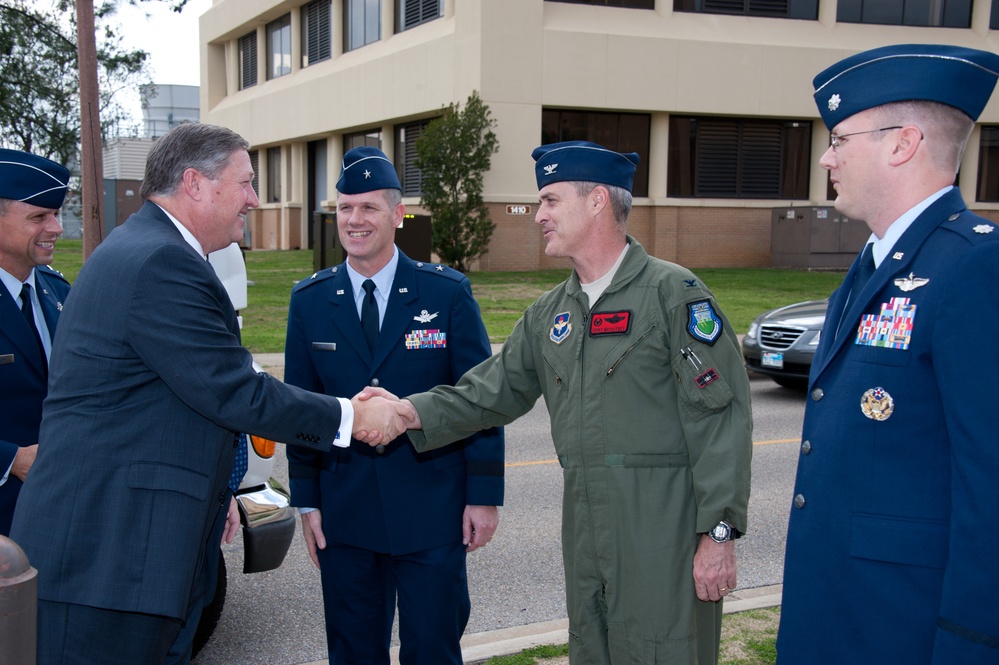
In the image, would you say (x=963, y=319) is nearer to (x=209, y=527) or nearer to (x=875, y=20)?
(x=209, y=527)

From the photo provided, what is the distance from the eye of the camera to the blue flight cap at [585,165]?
2928 mm

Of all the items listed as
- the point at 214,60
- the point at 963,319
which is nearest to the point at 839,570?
the point at 963,319

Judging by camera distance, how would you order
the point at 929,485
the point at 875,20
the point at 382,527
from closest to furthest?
the point at 929,485 → the point at 382,527 → the point at 875,20

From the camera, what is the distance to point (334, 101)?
30.8 m

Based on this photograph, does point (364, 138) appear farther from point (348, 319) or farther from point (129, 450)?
point (129, 450)

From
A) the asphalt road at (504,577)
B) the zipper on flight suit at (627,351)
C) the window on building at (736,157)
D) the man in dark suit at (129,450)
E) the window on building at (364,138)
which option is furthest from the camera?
the window on building at (364,138)

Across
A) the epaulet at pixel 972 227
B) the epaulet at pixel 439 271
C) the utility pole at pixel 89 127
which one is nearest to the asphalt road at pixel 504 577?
the epaulet at pixel 439 271

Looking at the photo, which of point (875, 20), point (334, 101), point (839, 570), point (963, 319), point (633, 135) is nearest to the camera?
point (963, 319)

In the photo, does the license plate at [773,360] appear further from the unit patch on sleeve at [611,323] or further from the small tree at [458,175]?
the small tree at [458,175]

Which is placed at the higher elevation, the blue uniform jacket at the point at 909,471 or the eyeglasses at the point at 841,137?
the eyeglasses at the point at 841,137

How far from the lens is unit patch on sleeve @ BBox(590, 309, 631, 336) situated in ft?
9.10

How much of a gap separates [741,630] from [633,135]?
2298 centimetres

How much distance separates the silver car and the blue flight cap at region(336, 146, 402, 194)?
7.79 metres

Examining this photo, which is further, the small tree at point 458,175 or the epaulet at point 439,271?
the small tree at point 458,175
